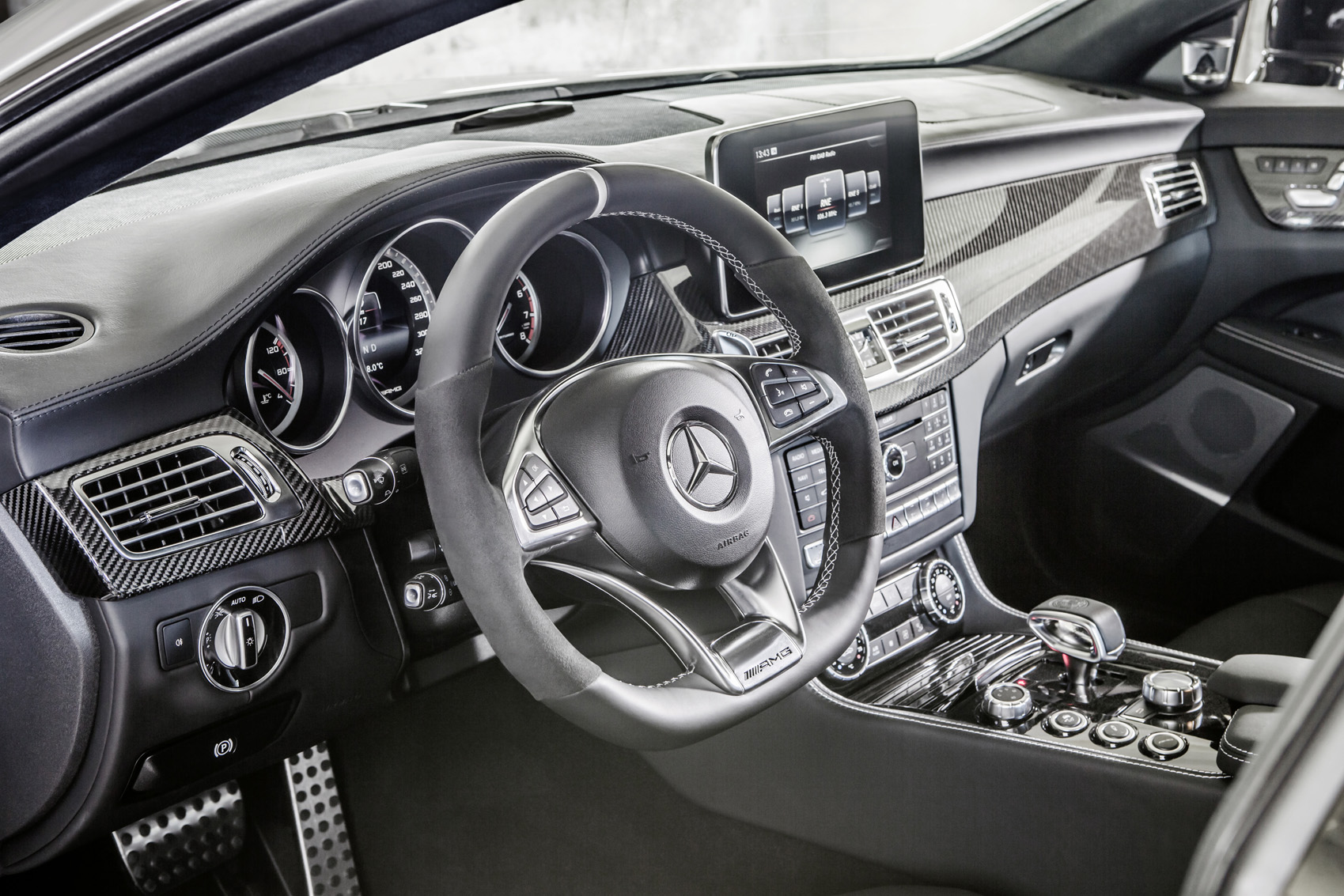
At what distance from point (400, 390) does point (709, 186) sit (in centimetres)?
42

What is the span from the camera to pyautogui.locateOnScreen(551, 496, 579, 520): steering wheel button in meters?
1.15

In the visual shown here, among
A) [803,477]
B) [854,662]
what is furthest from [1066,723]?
[803,477]

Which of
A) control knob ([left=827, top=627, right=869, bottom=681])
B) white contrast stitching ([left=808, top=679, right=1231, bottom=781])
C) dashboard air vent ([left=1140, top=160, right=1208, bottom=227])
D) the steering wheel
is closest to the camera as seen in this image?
the steering wheel

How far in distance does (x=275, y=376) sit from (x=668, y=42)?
1.32 metres

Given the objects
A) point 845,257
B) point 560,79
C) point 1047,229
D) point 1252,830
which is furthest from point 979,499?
point 1252,830

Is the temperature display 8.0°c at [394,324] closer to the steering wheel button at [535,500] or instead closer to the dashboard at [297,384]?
the dashboard at [297,384]

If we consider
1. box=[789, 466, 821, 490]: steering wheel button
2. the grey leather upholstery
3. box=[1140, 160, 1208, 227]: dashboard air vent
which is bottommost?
the grey leather upholstery

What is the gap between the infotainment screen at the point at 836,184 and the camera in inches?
63.9

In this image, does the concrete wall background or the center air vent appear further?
the concrete wall background

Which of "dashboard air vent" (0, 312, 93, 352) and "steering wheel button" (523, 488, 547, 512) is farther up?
"dashboard air vent" (0, 312, 93, 352)

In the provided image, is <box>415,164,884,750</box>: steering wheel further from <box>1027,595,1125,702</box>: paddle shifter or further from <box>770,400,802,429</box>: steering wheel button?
<box>1027,595,1125,702</box>: paddle shifter

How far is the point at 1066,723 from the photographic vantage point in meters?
1.59

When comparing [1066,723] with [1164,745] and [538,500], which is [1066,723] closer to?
[1164,745]

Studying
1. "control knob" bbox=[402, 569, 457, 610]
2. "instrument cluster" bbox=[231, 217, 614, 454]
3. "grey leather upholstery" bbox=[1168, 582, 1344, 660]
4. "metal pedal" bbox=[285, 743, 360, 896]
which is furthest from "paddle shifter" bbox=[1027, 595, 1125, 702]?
"metal pedal" bbox=[285, 743, 360, 896]
